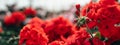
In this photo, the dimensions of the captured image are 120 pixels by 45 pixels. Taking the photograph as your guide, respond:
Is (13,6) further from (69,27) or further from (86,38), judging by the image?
(86,38)

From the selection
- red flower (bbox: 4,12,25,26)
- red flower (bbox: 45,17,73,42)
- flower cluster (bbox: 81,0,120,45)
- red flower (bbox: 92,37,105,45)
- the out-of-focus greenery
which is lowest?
red flower (bbox: 4,12,25,26)

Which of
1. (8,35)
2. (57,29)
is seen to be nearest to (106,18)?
(57,29)

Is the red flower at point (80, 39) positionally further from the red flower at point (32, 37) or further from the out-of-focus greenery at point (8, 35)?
the out-of-focus greenery at point (8, 35)

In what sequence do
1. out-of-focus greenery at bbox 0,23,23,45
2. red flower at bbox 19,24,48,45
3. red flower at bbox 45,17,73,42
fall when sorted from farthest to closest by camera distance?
out-of-focus greenery at bbox 0,23,23,45, red flower at bbox 45,17,73,42, red flower at bbox 19,24,48,45

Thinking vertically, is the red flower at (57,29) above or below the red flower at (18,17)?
above

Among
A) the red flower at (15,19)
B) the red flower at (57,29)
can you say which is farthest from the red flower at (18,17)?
the red flower at (57,29)

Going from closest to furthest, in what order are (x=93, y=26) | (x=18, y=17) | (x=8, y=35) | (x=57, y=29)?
(x=93, y=26) → (x=57, y=29) → (x=8, y=35) → (x=18, y=17)

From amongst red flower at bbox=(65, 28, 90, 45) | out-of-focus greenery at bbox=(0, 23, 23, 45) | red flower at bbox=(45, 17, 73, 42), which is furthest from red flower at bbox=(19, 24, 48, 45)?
out-of-focus greenery at bbox=(0, 23, 23, 45)

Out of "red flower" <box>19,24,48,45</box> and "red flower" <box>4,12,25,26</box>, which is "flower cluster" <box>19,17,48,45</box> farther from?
"red flower" <box>4,12,25,26</box>

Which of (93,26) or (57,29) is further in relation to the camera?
(57,29)

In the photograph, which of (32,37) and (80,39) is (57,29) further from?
(80,39)

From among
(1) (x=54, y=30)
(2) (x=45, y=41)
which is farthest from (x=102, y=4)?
(1) (x=54, y=30)
